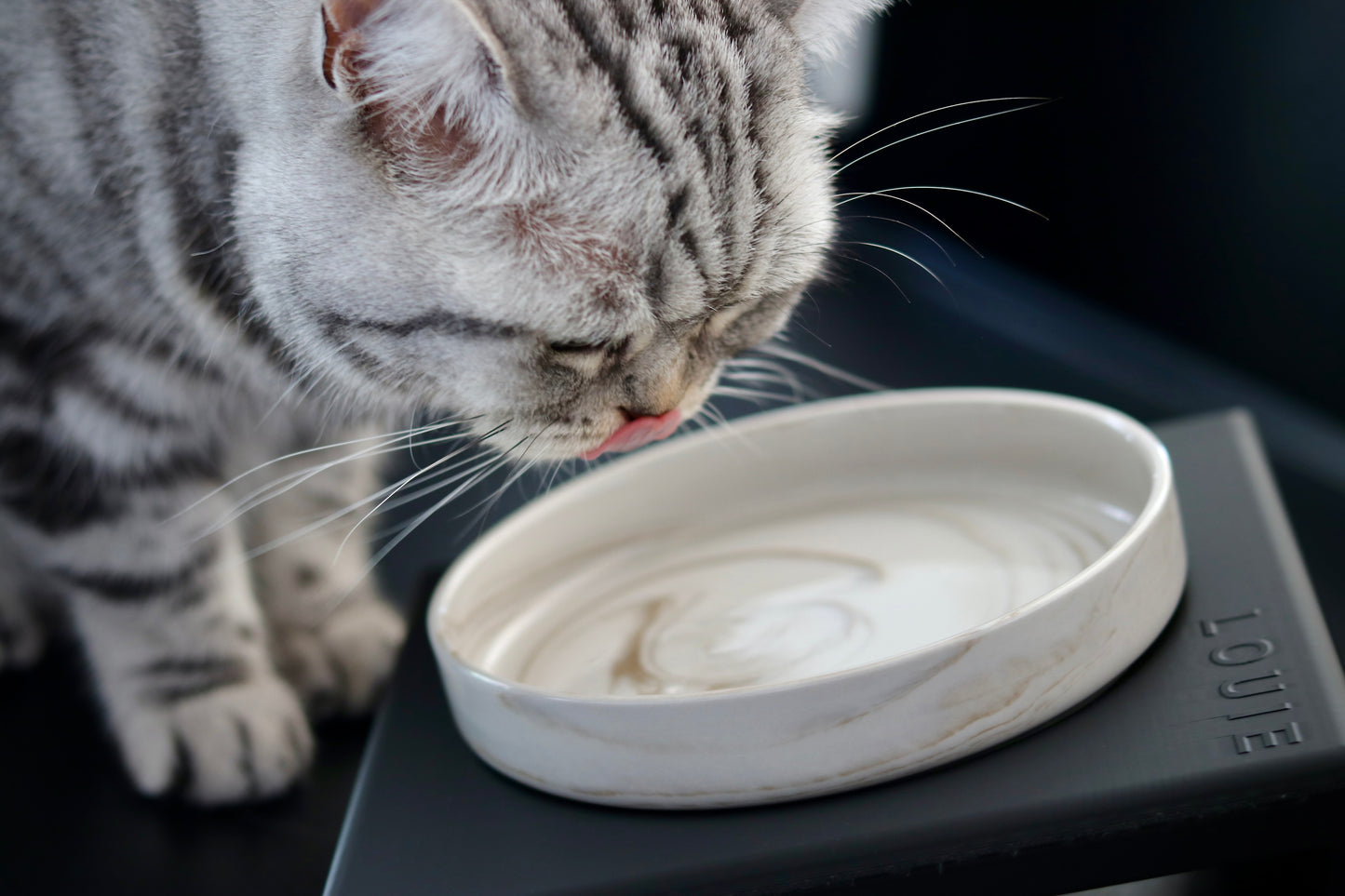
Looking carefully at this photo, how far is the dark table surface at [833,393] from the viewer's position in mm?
795

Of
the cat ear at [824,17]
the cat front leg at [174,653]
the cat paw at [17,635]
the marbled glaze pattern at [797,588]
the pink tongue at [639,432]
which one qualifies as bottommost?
the cat paw at [17,635]

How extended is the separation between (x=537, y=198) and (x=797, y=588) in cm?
33

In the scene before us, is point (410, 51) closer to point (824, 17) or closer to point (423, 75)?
point (423, 75)

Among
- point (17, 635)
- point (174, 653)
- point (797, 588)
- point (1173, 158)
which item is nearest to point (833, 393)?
point (1173, 158)

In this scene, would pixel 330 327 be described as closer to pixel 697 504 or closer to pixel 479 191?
pixel 479 191

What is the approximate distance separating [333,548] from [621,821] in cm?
57

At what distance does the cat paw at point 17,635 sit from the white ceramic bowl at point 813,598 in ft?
1.69

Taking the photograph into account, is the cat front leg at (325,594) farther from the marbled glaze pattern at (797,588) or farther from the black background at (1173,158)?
the black background at (1173,158)

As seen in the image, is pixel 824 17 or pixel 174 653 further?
pixel 174 653

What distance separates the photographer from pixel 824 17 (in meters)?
0.72

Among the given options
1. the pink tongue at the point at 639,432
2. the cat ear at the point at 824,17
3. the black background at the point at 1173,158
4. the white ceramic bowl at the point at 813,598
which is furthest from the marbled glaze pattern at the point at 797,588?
the black background at the point at 1173,158

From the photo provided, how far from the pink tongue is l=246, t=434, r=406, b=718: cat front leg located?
1.14ft

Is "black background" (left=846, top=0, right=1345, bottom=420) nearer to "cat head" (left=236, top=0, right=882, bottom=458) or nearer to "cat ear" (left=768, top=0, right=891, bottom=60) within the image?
"cat ear" (left=768, top=0, right=891, bottom=60)

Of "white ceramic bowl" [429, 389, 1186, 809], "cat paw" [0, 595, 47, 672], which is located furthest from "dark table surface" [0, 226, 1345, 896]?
"white ceramic bowl" [429, 389, 1186, 809]
